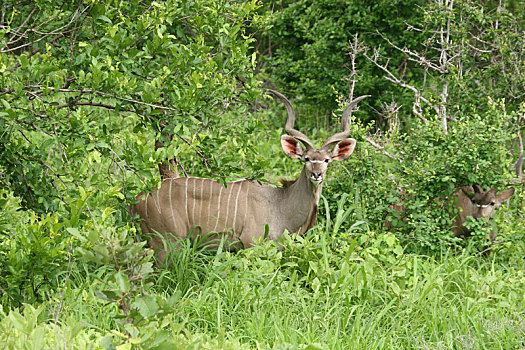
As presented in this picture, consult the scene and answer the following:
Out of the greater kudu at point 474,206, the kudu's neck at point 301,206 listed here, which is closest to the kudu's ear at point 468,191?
the greater kudu at point 474,206

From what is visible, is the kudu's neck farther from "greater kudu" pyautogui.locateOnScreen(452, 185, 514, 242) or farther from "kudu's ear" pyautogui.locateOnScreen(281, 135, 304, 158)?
"greater kudu" pyautogui.locateOnScreen(452, 185, 514, 242)

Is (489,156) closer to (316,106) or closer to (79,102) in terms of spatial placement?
(79,102)

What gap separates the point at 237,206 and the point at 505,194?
2236mm

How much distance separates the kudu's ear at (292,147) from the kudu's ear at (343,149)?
27 centimetres

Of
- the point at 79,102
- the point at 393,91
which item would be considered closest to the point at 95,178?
the point at 79,102

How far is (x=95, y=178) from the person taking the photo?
3236 millimetres

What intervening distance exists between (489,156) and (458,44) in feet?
6.25

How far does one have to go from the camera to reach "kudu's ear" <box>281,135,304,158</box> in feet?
16.0

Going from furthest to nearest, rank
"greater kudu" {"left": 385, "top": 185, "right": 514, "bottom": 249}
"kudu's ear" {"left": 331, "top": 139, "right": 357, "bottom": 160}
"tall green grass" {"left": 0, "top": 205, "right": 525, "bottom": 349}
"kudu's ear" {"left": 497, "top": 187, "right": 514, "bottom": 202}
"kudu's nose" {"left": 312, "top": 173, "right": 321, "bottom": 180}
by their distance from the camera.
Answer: "kudu's ear" {"left": 497, "top": 187, "right": 514, "bottom": 202} < "greater kudu" {"left": 385, "top": 185, "right": 514, "bottom": 249} < "kudu's ear" {"left": 331, "top": 139, "right": 357, "bottom": 160} < "kudu's nose" {"left": 312, "top": 173, "right": 321, "bottom": 180} < "tall green grass" {"left": 0, "top": 205, "right": 525, "bottom": 349}

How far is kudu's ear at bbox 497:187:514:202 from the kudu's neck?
1.57m

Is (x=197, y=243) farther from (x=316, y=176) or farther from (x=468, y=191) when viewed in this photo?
(x=468, y=191)

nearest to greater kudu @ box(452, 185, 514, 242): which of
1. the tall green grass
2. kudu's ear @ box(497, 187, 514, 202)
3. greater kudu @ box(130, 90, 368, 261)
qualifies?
kudu's ear @ box(497, 187, 514, 202)

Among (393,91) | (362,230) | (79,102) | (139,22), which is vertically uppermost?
(139,22)

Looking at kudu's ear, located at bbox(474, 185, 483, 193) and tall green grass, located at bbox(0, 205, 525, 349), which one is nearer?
tall green grass, located at bbox(0, 205, 525, 349)
